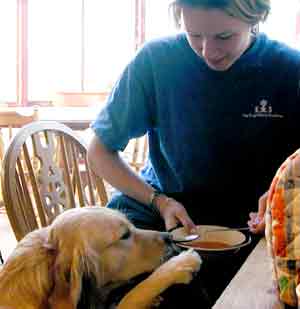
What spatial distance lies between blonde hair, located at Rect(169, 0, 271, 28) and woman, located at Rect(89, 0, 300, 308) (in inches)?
1.6

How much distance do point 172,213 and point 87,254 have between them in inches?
10.8

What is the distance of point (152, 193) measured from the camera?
1.46 metres

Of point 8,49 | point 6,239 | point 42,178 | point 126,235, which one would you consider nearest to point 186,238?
point 126,235

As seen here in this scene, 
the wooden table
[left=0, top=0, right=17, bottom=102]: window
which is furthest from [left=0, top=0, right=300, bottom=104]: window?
the wooden table

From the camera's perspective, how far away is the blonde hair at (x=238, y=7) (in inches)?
50.4

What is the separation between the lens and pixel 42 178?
1575 millimetres

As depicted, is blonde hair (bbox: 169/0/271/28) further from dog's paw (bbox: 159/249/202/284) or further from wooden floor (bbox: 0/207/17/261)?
wooden floor (bbox: 0/207/17/261)

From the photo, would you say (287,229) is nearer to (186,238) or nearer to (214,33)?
(186,238)

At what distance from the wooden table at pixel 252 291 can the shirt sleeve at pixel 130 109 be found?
0.73 metres

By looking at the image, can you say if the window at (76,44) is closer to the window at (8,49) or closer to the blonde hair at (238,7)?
A: the window at (8,49)

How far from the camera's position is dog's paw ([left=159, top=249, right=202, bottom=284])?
1.09 meters

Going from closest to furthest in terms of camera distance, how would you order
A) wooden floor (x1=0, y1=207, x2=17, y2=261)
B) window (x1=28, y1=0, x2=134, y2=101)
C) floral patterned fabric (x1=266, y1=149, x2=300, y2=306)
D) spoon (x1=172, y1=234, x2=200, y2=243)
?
1. floral patterned fabric (x1=266, y1=149, x2=300, y2=306)
2. spoon (x1=172, y1=234, x2=200, y2=243)
3. wooden floor (x1=0, y1=207, x2=17, y2=261)
4. window (x1=28, y1=0, x2=134, y2=101)

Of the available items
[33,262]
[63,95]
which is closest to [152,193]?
[33,262]

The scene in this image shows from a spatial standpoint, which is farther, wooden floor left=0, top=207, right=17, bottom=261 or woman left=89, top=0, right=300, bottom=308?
wooden floor left=0, top=207, right=17, bottom=261
